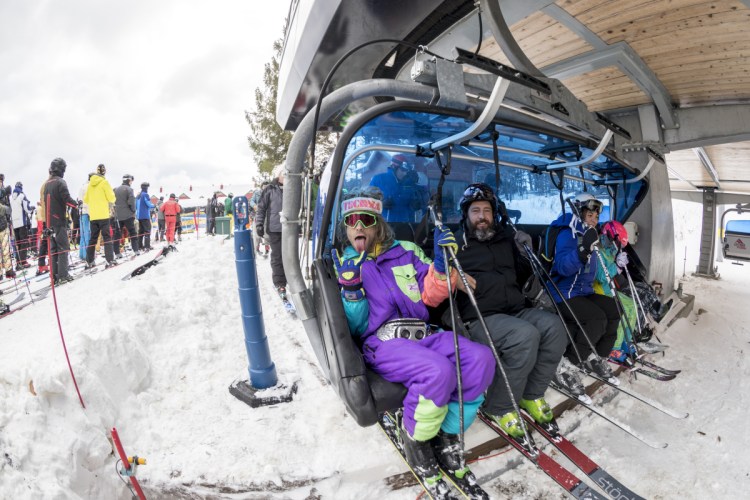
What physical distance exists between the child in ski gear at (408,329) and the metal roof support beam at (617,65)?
109 inches

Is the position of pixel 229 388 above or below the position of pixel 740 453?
above

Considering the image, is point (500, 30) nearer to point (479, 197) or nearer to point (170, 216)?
point (479, 197)

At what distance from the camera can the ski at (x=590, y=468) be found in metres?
2.12

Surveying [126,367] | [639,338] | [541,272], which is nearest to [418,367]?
[541,272]

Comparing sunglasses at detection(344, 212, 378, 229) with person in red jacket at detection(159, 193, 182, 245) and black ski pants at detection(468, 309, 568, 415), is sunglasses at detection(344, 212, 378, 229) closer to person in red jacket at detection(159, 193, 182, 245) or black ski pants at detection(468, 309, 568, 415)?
black ski pants at detection(468, 309, 568, 415)

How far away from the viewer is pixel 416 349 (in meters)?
2.06

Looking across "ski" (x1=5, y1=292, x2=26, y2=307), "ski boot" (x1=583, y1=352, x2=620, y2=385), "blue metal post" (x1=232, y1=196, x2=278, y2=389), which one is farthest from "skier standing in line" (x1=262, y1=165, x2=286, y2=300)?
"ski boot" (x1=583, y1=352, x2=620, y2=385)

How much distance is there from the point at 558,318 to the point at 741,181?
11.5 m

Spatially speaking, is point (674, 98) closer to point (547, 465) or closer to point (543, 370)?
point (543, 370)

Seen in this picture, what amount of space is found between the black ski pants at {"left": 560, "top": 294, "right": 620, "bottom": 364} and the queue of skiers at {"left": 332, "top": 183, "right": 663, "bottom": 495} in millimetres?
11

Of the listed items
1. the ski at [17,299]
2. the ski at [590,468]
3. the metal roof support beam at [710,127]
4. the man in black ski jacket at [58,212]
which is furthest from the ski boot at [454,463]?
the man in black ski jacket at [58,212]

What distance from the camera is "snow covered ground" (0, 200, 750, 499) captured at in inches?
84.6

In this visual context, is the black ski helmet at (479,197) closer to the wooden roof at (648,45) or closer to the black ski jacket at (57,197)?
the wooden roof at (648,45)

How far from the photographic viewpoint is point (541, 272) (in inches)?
122
